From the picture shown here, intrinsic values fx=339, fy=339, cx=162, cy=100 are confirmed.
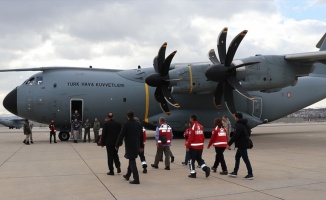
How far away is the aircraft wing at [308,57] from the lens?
15.7m

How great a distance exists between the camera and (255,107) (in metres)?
21.6

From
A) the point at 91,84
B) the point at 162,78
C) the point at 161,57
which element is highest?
the point at 161,57

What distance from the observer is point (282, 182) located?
7293mm

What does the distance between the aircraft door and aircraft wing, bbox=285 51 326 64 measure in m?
4.84

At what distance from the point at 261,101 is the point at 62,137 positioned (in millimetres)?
12513

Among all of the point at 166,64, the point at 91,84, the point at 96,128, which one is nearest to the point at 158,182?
the point at 166,64

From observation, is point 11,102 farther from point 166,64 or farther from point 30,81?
point 166,64

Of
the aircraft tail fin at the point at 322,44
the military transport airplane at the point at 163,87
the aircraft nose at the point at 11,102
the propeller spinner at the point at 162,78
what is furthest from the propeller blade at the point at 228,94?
the aircraft nose at the point at 11,102

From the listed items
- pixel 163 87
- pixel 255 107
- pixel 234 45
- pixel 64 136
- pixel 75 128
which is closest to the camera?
pixel 234 45

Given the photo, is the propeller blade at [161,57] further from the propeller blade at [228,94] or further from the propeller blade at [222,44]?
the propeller blade at [228,94]

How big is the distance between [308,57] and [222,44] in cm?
411

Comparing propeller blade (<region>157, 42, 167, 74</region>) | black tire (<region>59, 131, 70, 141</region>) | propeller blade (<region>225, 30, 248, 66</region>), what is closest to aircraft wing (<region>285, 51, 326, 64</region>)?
propeller blade (<region>225, 30, 248, 66</region>)

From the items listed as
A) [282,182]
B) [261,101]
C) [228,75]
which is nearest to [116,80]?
[228,75]

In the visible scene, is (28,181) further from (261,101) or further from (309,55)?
(261,101)
